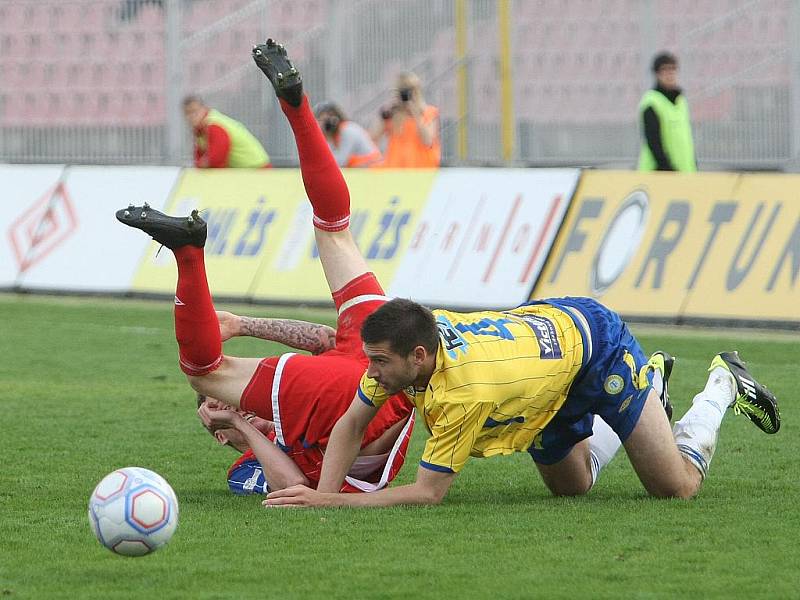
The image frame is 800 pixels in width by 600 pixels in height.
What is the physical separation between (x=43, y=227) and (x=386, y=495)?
442 inches

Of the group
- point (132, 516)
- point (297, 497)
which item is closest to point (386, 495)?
point (297, 497)

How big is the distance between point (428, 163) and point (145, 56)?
16.5ft

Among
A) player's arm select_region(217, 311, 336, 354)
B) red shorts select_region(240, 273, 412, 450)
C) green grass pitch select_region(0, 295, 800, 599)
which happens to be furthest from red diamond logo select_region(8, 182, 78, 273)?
red shorts select_region(240, 273, 412, 450)

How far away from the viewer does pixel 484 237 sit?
14.4 m

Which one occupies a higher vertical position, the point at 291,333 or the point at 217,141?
the point at 291,333

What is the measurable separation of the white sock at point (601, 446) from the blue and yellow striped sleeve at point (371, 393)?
4.19ft

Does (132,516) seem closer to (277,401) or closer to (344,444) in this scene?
(344,444)

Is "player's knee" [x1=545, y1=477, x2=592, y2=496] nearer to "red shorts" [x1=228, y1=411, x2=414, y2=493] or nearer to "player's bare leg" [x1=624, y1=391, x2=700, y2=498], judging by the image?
"player's bare leg" [x1=624, y1=391, x2=700, y2=498]

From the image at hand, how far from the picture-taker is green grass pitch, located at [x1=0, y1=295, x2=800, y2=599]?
5.31 meters

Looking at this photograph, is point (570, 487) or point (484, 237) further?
point (484, 237)

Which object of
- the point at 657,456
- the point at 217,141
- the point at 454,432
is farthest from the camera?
the point at 217,141

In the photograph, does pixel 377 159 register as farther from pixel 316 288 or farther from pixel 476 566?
pixel 476 566

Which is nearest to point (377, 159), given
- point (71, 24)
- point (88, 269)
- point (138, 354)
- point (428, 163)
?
point (428, 163)

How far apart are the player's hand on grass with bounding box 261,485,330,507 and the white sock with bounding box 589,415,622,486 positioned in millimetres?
1332
